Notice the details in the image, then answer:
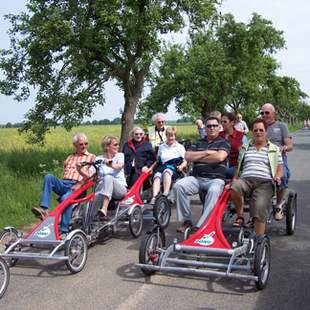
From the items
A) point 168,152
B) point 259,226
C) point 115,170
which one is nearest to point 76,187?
point 115,170

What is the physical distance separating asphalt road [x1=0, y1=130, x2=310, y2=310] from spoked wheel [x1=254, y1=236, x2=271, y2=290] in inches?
3.7

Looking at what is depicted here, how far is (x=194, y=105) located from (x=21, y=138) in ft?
36.4

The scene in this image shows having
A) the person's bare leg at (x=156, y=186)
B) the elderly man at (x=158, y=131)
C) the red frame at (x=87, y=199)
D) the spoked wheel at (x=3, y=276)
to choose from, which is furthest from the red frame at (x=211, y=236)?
the elderly man at (x=158, y=131)

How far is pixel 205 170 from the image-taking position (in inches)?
270

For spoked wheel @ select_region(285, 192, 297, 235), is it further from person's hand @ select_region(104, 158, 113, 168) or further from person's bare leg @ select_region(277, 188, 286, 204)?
person's hand @ select_region(104, 158, 113, 168)

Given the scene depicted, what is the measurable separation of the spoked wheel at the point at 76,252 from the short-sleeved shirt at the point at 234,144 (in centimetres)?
331

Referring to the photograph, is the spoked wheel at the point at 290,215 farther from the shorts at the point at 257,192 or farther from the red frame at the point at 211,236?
the red frame at the point at 211,236

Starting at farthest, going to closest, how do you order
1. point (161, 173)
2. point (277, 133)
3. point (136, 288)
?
1. point (161, 173)
2. point (277, 133)
3. point (136, 288)

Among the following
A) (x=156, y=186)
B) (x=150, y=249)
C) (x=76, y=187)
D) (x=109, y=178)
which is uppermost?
(x=109, y=178)

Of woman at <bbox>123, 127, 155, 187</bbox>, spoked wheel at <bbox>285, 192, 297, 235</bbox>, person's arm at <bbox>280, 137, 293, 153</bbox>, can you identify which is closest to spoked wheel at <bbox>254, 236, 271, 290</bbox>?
spoked wheel at <bbox>285, 192, 297, 235</bbox>

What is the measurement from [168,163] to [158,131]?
1426 millimetres

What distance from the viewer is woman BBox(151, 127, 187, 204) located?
8.60m

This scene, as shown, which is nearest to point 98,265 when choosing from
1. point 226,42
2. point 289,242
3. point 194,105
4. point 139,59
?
point 289,242

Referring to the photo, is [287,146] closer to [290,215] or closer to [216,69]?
[290,215]
